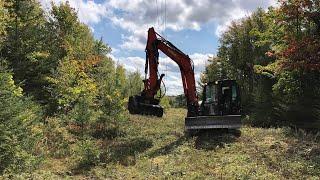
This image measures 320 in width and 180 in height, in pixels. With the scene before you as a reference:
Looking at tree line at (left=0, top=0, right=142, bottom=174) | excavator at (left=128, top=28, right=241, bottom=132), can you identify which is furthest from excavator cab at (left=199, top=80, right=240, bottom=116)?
tree line at (left=0, top=0, right=142, bottom=174)

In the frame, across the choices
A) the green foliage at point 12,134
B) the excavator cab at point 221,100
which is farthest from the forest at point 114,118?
the excavator cab at point 221,100

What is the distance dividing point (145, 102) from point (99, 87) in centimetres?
1408

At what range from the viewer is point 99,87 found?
35.2m

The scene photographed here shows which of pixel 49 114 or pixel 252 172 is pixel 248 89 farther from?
pixel 252 172

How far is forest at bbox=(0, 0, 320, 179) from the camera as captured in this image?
15.6 meters

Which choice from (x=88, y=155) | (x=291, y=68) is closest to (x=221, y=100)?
(x=291, y=68)

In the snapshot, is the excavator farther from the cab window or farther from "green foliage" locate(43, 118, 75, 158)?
"green foliage" locate(43, 118, 75, 158)

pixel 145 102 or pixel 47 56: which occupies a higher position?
pixel 47 56

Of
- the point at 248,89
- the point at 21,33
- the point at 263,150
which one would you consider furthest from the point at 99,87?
the point at 263,150

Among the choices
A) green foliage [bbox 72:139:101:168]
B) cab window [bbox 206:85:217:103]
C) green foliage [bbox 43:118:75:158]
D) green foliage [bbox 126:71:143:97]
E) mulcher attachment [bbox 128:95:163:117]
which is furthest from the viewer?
green foliage [bbox 126:71:143:97]

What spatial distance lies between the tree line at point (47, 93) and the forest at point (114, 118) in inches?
2.3

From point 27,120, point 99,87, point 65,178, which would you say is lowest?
point 65,178

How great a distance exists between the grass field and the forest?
0.15ft

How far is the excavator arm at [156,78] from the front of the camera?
21609 millimetres
